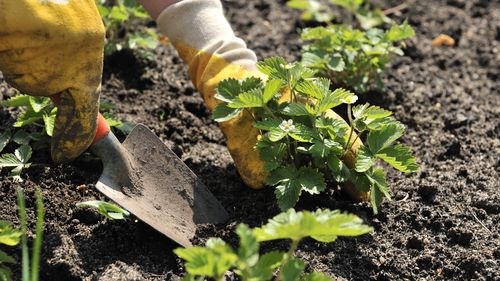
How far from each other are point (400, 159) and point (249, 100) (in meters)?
0.49

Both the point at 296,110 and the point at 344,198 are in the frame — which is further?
the point at 344,198

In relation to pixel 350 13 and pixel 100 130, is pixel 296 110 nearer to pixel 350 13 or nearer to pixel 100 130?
pixel 100 130

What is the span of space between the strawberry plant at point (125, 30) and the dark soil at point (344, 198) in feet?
0.21

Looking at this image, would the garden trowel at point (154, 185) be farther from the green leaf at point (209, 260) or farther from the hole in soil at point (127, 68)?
the hole in soil at point (127, 68)

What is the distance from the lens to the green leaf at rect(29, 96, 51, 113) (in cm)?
252

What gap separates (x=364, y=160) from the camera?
2.36m

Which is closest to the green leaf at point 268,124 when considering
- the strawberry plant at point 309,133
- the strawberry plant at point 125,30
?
the strawberry plant at point 309,133

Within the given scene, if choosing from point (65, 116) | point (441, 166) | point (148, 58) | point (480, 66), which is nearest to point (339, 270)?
point (441, 166)

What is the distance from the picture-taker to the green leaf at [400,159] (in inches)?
92.7

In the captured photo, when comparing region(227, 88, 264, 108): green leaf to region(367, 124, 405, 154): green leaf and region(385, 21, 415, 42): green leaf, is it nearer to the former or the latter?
region(367, 124, 405, 154): green leaf

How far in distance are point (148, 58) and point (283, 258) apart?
1608 mm

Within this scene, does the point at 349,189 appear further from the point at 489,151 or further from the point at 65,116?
the point at 65,116

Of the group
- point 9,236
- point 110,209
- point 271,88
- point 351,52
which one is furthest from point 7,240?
point 351,52

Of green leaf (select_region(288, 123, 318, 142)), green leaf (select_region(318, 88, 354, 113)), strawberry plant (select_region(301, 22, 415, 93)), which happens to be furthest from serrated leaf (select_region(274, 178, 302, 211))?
strawberry plant (select_region(301, 22, 415, 93))
